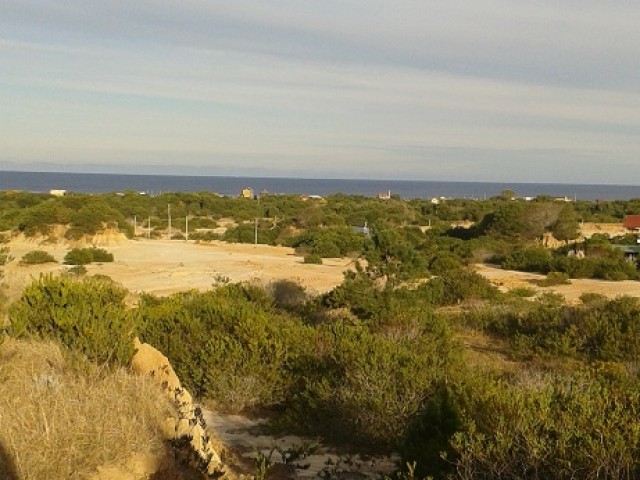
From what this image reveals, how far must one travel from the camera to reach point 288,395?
949 centimetres

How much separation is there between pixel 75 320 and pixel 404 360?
14.0 feet

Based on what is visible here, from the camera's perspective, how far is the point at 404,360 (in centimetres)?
893

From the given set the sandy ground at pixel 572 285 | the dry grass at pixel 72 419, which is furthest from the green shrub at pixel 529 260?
the dry grass at pixel 72 419

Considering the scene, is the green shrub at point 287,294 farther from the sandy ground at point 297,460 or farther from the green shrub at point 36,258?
the green shrub at point 36,258

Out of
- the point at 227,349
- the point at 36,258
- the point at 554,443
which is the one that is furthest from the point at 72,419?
the point at 36,258

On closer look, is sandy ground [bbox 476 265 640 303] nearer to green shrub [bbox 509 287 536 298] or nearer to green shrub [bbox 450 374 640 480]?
green shrub [bbox 509 287 536 298]

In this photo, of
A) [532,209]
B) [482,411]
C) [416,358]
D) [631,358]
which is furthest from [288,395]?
[532,209]

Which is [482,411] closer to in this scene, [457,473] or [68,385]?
[457,473]

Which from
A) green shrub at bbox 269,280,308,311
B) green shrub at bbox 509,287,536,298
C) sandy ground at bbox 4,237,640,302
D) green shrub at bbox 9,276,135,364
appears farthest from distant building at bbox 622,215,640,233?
green shrub at bbox 9,276,135,364

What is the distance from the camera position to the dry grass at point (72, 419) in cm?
478

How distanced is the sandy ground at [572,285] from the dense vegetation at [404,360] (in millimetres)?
2364

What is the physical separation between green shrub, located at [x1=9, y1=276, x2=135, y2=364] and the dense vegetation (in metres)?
0.02

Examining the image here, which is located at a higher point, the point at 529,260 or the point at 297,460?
the point at 297,460

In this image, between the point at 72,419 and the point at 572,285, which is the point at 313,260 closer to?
the point at 572,285
